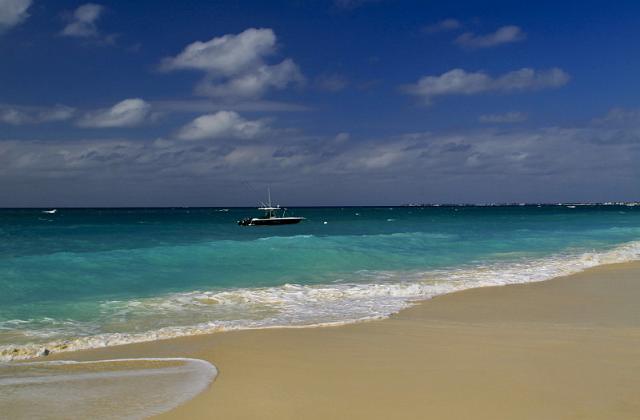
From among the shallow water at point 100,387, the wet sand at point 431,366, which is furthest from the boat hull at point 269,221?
the shallow water at point 100,387

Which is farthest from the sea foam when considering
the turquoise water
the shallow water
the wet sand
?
the shallow water

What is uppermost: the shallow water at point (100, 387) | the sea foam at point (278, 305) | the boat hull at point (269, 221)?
the boat hull at point (269, 221)

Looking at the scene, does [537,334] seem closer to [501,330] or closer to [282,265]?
[501,330]

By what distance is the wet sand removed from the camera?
5.23 metres

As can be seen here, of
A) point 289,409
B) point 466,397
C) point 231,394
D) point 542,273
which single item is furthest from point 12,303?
point 542,273

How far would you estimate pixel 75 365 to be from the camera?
23.6 ft

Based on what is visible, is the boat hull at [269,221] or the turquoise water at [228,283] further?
the boat hull at [269,221]

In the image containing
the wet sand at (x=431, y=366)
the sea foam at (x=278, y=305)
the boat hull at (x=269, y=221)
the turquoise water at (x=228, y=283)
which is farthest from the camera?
the boat hull at (x=269, y=221)

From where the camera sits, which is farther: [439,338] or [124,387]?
[439,338]

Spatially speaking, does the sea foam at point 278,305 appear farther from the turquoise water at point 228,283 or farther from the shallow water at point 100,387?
the shallow water at point 100,387

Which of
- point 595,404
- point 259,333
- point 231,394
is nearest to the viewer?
point 595,404

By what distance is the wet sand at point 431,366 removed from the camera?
523 centimetres

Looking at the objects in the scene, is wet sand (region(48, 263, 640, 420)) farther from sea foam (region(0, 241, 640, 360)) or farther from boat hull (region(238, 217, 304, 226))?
boat hull (region(238, 217, 304, 226))

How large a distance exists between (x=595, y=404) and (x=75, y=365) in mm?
6215
